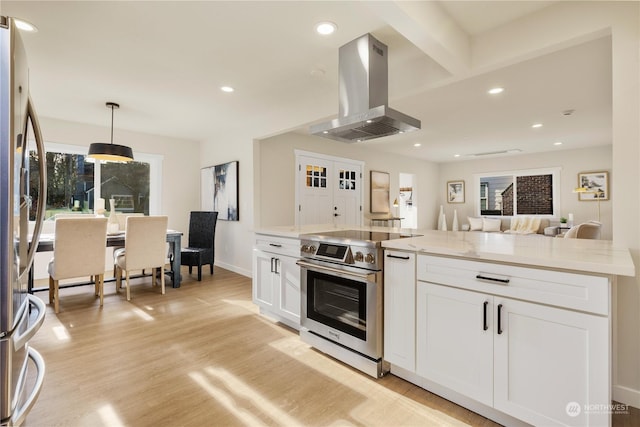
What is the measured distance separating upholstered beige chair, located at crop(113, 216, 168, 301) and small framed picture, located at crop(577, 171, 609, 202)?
7959 mm

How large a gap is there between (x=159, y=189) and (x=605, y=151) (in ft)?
30.2

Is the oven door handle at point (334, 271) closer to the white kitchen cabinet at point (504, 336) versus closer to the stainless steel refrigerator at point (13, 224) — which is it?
the white kitchen cabinet at point (504, 336)

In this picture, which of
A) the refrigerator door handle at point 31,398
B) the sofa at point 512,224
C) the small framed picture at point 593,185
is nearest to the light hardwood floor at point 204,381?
the refrigerator door handle at point 31,398

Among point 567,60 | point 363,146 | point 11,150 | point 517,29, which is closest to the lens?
point 11,150

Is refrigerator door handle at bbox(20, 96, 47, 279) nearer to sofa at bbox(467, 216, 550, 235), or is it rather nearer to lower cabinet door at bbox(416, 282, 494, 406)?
lower cabinet door at bbox(416, 282, 494, 406)

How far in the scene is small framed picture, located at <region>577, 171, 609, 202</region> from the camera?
660cm

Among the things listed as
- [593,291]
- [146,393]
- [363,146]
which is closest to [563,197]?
[363,146]

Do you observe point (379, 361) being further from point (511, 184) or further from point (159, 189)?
point (511, 184)

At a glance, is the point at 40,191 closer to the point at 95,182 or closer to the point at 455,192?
the point at 95,182

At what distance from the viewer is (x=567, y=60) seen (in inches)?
110

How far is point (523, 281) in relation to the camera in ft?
4.85

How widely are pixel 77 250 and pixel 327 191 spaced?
152 inches

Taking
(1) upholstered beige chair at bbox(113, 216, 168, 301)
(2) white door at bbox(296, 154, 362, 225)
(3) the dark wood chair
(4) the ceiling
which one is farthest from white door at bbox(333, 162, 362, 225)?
(1) upholstered beige chair at bbox(113, 216, 168, 301)

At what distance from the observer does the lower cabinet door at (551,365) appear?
4.24 ft
